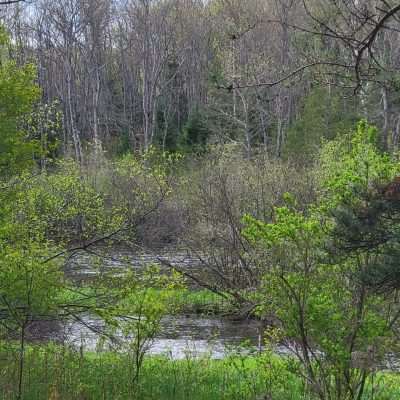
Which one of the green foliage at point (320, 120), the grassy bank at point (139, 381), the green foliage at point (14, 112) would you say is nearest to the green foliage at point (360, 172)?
the grassy bank at point (139, 381)

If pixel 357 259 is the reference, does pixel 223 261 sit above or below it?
below

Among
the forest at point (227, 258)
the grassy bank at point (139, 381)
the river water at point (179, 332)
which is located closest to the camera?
the forest at point (227, 258)

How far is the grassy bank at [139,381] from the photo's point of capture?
750 cm

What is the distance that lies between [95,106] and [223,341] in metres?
33.9

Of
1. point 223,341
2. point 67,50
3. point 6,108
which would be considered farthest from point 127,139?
point 6,108

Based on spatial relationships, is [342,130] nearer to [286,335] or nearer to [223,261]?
[223,261]

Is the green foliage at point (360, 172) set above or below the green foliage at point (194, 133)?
above

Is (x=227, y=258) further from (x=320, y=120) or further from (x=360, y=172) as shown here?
(x=320, y=120)

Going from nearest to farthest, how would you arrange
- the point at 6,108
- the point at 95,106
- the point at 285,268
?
the point at 285,268
the point at 6,108
the point at 95,106

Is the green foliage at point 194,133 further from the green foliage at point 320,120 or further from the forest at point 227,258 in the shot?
the forest at point 227,258

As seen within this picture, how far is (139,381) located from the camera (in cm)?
855

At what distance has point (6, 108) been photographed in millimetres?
9117

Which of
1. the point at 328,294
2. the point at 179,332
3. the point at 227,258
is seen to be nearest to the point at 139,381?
the point at 328,294

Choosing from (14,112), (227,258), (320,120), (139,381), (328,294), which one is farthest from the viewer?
(320,120)
